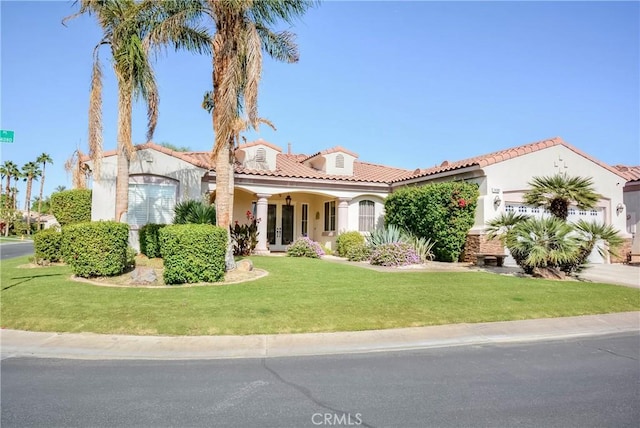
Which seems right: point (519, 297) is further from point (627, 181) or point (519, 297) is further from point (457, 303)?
point (627, 181)

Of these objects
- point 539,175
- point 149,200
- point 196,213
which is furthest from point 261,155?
point 539,175

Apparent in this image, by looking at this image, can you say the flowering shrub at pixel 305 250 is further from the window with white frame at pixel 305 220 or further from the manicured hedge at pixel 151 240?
the manicured hedge at pixel 151 240

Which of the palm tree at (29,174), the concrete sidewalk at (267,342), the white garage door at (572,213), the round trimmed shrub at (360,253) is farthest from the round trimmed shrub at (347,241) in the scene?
the palm tree at (29,174)

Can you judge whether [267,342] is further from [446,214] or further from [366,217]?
[366,217]

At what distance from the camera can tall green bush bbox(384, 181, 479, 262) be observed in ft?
53.6

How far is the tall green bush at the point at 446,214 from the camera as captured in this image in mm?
16328

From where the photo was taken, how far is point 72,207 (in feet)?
56.2

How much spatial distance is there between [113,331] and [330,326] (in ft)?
12.1

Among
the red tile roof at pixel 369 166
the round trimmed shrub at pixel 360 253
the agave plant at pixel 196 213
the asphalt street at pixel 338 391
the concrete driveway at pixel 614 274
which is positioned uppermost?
the red tile roof at pixel 369 166

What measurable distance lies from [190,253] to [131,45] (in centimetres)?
634

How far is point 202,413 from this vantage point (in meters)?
4.22

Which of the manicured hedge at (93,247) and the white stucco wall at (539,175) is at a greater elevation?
the white stucco wall at (539,175)

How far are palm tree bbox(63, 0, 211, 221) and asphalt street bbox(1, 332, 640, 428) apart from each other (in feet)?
26.8

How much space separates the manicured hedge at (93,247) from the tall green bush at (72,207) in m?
6.10
